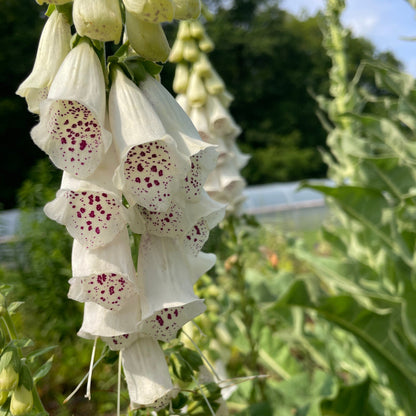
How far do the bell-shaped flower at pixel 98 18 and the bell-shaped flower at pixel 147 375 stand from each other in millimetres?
421

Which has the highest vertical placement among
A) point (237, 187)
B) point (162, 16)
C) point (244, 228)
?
point (162, 16)

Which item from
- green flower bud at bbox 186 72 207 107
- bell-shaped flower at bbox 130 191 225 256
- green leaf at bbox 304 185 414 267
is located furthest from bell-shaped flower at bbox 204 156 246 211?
bell-shaped flower at bbox 130 191 225 256

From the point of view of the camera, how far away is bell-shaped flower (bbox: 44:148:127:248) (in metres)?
0.62

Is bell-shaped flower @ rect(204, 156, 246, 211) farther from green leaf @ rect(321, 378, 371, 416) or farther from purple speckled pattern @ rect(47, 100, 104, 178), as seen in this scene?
purple speckled pattern @ rect(47, 100, 104, 178)

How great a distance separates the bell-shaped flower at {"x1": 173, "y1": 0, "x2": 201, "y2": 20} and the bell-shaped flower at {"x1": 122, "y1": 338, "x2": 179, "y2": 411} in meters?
0.46

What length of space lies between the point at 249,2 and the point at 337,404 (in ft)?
82.4

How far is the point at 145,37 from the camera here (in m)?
0.62

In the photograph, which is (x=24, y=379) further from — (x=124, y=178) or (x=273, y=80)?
(x=273, y=80)

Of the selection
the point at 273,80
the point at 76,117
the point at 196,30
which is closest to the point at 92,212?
the point at 76,117

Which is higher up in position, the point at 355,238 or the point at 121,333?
the point at 121,333

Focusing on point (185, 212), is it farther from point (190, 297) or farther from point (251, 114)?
point (251, 114)

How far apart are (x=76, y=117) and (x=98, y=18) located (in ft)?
0.43

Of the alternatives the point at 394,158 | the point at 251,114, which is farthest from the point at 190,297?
the point at 251,114

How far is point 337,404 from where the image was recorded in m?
1.38
